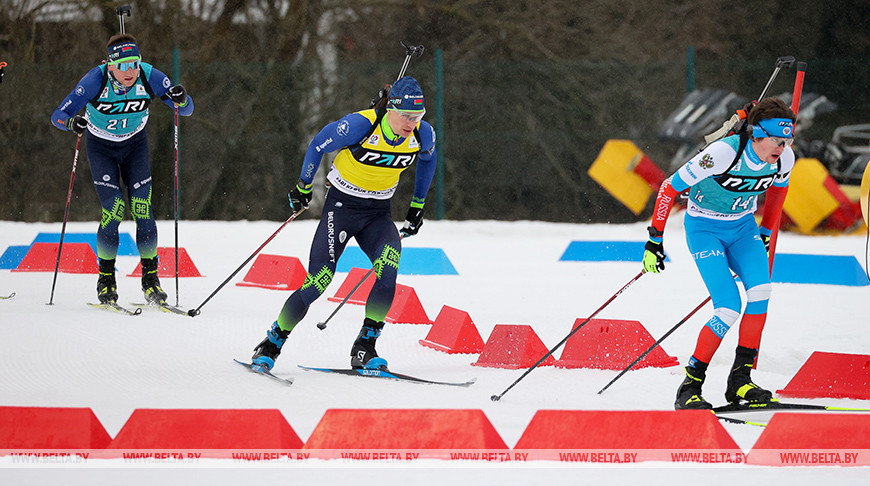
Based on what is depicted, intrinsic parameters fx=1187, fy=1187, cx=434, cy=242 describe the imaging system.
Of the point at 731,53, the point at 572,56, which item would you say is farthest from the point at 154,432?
the point at 731,53

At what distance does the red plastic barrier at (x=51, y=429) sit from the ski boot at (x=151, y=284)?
146 inches

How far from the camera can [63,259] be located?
1020cm

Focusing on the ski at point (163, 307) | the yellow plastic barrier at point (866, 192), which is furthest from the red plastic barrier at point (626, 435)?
the ski at point (163, 307)

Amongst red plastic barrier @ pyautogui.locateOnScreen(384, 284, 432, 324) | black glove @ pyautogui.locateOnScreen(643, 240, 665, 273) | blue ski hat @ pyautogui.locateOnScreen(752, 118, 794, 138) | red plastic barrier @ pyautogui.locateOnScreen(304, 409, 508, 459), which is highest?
blue ski hat @ pyautogui.locateOnScreen(752, 118, 794, 138)

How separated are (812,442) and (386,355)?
10.1 feet

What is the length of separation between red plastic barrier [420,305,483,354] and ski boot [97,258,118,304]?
7.69 feet

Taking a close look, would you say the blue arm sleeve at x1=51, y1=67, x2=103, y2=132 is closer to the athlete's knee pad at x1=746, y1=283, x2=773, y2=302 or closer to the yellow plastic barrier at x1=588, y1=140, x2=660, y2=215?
the athlete's knee pad at x1=746, y1=283, x2=773, y2=302

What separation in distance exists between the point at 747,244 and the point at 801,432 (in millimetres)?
1321

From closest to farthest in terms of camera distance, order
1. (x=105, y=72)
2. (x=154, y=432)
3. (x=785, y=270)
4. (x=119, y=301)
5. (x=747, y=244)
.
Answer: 1. (x=154, y=432)
2. (x=747, y=244)
3. (x=105, y=72)
4. (x=119, y=301)
5. (x=785, y=270)

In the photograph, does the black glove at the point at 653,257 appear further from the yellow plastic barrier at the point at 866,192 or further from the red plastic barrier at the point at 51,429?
the red plastic barrier at the point at 51,429

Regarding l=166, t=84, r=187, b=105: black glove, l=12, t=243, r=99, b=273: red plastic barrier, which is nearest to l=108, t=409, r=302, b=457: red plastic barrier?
l=166, t=84, r=187, b=105: black glove

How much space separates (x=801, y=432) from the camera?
4504 mm

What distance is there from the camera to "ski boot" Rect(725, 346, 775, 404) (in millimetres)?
5477

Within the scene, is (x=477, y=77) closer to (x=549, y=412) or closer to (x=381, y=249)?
(x=381, y=249)
